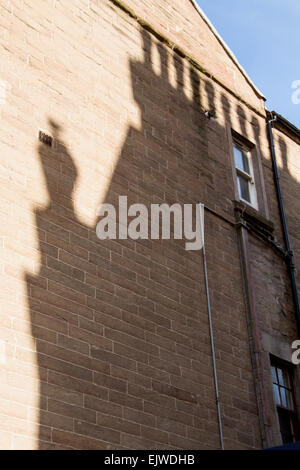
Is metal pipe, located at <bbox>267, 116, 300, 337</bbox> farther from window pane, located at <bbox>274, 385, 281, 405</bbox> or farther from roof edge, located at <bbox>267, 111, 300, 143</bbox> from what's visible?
window pane, located at <bbox>274, 385, 281, 405</bbox>

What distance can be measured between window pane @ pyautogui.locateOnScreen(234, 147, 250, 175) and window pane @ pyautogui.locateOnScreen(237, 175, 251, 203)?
0.23 meters

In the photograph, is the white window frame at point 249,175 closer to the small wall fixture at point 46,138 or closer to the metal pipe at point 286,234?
the metal pipe at point 286,234

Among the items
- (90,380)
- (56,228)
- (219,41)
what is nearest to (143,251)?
(56,228)

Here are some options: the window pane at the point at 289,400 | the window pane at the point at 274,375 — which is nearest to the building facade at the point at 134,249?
the window pane at the point at 289,400

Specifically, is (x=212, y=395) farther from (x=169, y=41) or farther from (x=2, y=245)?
(x=169, y=41)

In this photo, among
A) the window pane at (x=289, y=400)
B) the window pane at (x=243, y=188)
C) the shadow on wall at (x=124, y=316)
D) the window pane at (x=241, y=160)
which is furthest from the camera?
the window pane at (x=241, y=160)

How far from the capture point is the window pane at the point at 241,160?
15.5 metres

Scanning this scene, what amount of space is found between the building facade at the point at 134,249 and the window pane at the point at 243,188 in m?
0.05

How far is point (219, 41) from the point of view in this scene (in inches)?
643

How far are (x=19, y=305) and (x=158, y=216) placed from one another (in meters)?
3.64

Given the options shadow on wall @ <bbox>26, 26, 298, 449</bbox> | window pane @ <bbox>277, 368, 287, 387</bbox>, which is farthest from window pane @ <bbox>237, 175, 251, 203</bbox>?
window pane @ <bbox>277, 368, 287, 387</bbox>

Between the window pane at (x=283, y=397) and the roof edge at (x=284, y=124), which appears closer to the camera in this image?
the window pane at (x=283, y=397)

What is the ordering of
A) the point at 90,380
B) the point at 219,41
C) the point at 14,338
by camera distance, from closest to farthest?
the point at 14,338, the point at 90,380, the point at 219,41

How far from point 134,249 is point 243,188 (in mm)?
4385
